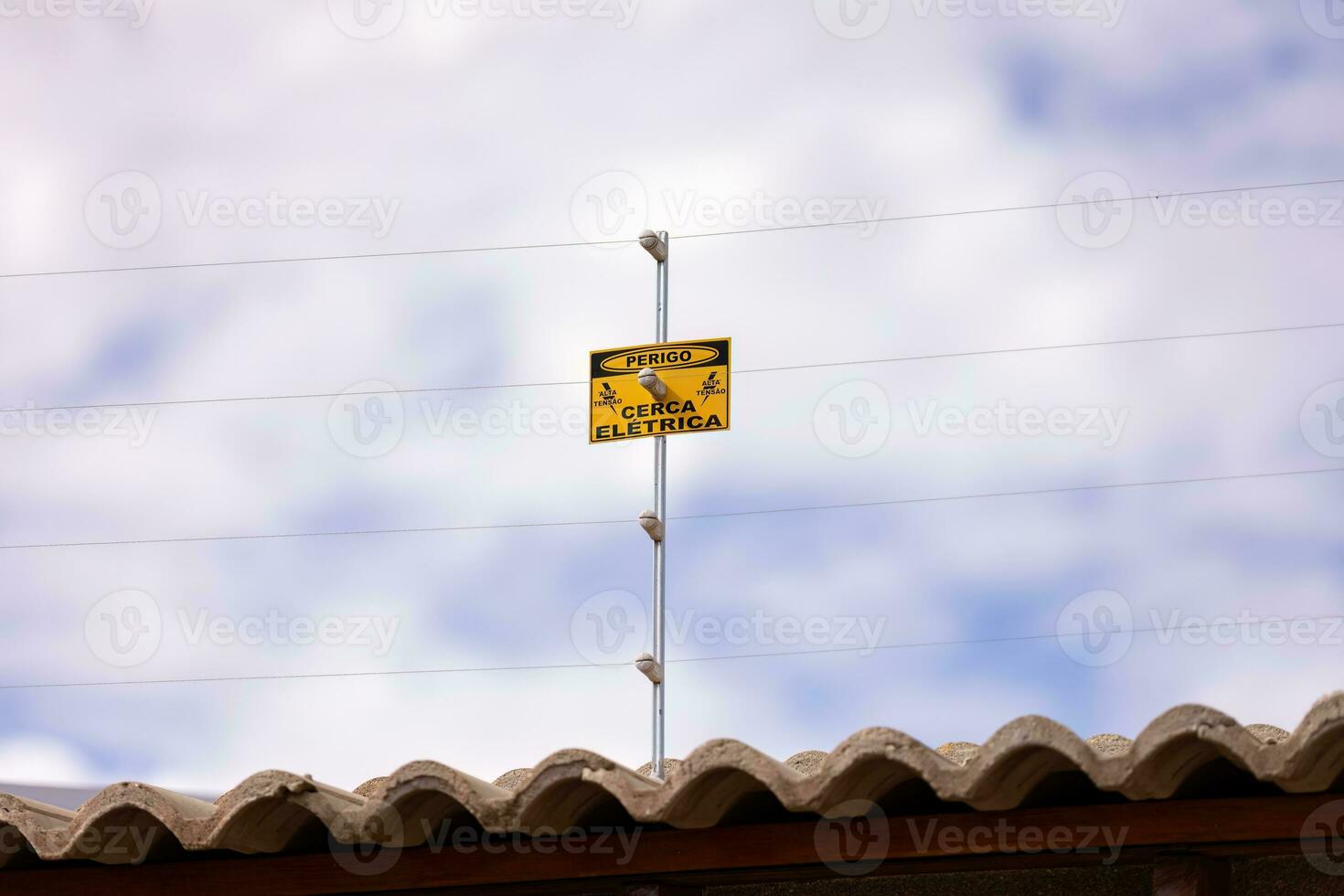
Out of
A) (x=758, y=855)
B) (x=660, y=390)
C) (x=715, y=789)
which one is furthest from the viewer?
(x=660, y=390)

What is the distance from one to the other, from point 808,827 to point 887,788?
0.26 m

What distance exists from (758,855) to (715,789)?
0.24m

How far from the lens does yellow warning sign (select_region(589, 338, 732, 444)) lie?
7.28 metres

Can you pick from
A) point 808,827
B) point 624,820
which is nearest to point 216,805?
point 624,820

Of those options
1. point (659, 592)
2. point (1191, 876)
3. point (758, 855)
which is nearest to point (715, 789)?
point (758, 855)

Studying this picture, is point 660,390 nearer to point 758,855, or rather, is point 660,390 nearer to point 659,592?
point 659,592

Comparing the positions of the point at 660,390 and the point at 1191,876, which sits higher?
the point at 660,390

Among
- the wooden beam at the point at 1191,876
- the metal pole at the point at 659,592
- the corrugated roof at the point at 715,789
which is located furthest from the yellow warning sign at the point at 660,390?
the wooden beam at the point at 1191,876

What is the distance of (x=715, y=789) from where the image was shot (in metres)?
3.57

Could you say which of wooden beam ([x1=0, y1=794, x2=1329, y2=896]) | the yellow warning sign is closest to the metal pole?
the yellow warning sign

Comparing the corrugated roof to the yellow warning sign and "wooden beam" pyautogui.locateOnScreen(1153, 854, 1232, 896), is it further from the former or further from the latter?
the yellow warning sign

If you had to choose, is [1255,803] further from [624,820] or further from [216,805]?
[216,805]

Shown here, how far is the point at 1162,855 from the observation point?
366 centimetres

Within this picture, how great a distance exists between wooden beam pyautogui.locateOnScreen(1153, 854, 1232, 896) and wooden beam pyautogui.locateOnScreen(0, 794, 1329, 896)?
0.01 metres
